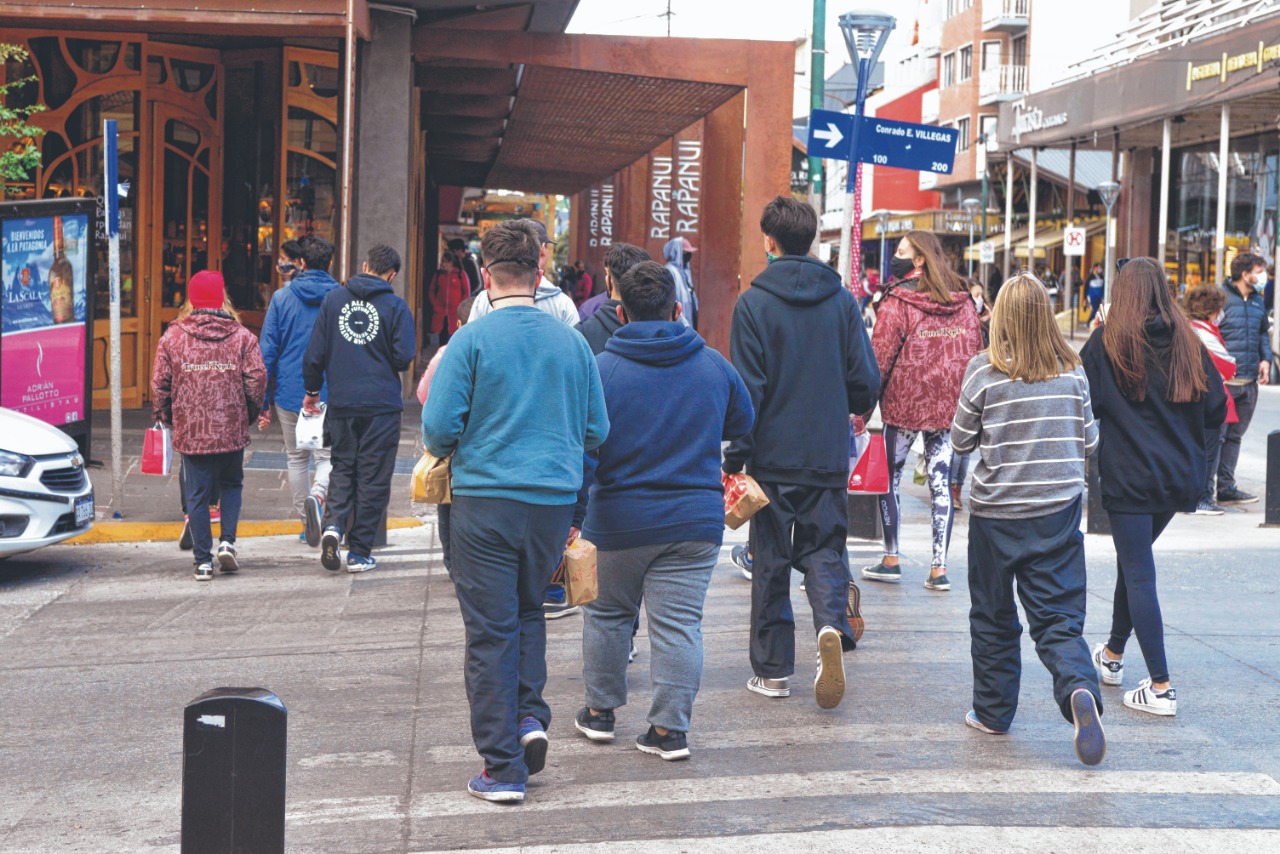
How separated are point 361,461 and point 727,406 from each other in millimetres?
4009

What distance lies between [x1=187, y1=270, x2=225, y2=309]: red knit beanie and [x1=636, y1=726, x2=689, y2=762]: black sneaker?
15.3ft

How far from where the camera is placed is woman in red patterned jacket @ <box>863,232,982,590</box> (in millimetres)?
8258

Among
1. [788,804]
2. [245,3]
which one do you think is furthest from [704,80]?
[788,804]

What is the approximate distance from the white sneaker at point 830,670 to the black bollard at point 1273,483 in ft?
21.1

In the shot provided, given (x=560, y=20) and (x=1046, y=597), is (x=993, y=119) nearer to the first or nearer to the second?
(x=560, y=20)

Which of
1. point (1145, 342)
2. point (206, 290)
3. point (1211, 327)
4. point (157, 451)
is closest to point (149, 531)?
point (157, 451)

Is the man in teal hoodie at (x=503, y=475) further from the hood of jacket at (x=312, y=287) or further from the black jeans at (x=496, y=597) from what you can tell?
the hood of jacket at (x=312, y=287)

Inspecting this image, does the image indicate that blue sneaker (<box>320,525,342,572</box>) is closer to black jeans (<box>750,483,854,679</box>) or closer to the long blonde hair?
black jeans (<box>750,483,854,679</box>)

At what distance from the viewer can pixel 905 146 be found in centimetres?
1183

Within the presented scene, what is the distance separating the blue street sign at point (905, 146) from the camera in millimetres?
11641

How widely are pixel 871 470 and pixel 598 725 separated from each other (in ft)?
9.02

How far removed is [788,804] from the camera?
16.3 ft

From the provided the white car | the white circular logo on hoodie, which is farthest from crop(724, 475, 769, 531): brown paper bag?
the white car

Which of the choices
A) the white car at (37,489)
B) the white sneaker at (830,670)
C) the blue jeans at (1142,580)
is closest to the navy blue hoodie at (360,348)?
the white car at (37,489)
